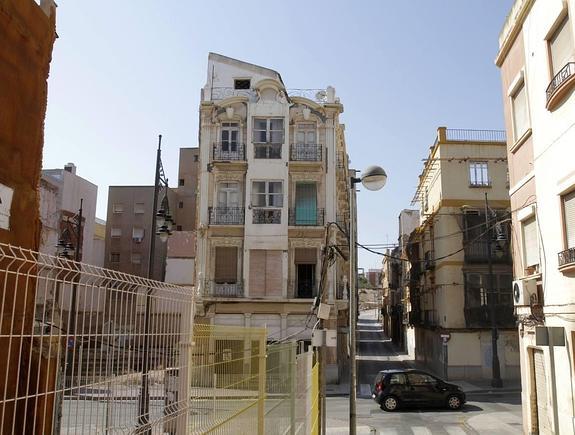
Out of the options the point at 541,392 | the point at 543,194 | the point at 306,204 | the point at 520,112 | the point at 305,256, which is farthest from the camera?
the point at 306,204

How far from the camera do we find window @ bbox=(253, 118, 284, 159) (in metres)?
32.9

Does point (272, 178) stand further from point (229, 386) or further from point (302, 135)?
point (229, 386)

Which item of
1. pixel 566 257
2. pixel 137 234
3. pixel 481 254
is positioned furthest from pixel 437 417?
pixel 137 234

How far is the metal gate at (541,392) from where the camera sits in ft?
42.7

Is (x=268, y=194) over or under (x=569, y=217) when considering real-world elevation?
over

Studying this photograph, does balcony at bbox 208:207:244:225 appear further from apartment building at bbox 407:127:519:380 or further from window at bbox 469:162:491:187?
window at bbox 469:162:491:187

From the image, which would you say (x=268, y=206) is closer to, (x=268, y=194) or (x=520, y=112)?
(x=268, y=194)

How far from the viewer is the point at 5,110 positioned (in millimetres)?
4504

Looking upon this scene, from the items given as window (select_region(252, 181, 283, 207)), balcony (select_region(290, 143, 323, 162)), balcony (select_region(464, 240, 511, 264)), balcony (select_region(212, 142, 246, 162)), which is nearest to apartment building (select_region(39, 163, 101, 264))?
balcony (select_region(212, 142, 246, 162))

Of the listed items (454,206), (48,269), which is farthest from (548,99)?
(454,206)

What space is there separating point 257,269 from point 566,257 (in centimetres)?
2212

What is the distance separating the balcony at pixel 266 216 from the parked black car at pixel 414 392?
40.8 ft

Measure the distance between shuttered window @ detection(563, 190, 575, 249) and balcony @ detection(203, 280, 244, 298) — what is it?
2199 cm

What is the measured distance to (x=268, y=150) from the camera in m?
33.0
